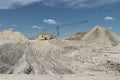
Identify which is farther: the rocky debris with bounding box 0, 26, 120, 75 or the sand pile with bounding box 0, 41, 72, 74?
the rocky debris with bounding box 0, 26, 120, 75

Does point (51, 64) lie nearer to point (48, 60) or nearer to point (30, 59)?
point (48, 60)

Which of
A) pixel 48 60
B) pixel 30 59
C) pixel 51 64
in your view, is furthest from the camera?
pixel 48 60

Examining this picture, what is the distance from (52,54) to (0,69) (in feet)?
15.1

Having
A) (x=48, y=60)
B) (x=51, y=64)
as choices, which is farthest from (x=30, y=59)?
(x=51, y=64)

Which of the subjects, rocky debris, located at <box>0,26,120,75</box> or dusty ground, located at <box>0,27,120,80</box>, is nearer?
dusty ground, located at <box>0,27,120,80</box>

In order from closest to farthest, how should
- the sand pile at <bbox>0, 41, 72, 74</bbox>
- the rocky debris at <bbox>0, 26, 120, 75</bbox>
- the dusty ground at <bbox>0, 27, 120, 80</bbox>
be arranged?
the dusty ground at <bbox>0, 27, 120, 80</bbox>, the sand pile at <bbox>0, 41, 72, 74</bbox>, the rocky debris at <bbox>0, 26, 120, 75</bbox>

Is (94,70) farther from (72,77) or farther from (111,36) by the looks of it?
(111,36)

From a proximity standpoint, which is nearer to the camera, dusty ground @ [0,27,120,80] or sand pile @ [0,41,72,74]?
dusty ground @ [0,27,120,80]

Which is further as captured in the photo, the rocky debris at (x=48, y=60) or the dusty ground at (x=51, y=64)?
the rocky debris at (x=48, y=60)

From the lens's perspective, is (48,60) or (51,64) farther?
(48,60)

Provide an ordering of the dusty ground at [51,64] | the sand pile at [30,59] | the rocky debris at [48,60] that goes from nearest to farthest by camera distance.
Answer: the dusty ground at [51,64], the sand pile at [30,59], the rocky debris at [48,60]

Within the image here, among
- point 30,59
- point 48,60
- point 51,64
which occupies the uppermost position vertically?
point 30,59

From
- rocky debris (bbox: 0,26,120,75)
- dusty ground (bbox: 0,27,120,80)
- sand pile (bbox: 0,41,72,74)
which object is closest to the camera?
dusty ground (bbox: 0,27,120,80)

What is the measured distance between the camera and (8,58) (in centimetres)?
1881
